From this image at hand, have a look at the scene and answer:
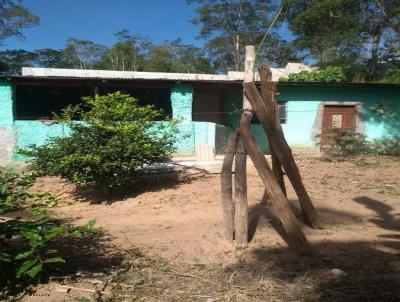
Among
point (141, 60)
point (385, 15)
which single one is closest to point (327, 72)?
point (385, 15)

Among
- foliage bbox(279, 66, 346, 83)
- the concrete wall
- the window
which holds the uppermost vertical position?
foliage bbox(279, 66, 346, 83)

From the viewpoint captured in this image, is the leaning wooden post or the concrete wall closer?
the leaning wooden post

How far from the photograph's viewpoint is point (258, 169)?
4359 mm

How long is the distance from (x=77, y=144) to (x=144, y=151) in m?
1.34

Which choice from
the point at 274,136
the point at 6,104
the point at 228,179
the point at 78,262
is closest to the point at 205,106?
the point at 6,104

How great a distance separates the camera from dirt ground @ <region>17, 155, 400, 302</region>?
128 inches

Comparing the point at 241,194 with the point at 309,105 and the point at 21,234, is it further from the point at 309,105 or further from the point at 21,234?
the point at 309,105

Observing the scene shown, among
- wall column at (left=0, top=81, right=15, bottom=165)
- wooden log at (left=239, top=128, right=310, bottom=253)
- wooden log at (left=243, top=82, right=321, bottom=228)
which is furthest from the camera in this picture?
wall column at (left=0, top=81, right=15, bottom=165)

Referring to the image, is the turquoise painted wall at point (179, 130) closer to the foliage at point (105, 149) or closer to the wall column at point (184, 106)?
the wall column at point (184, 106)

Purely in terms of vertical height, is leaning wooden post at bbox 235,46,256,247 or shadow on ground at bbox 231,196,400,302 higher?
leaning wooden post at bbox 235,46,256,247

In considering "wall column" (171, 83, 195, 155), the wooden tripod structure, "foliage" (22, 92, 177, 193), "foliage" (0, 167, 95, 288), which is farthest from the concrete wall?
"foliage" (0, 167, 95, 288)

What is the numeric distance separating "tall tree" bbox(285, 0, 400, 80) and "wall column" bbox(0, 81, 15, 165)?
54.1 feet

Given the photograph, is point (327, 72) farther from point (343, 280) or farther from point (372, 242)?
point (343, 280)

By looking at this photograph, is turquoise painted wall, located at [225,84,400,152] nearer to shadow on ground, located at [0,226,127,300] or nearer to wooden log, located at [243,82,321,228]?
wooden log, located at [243,82,321,228]
